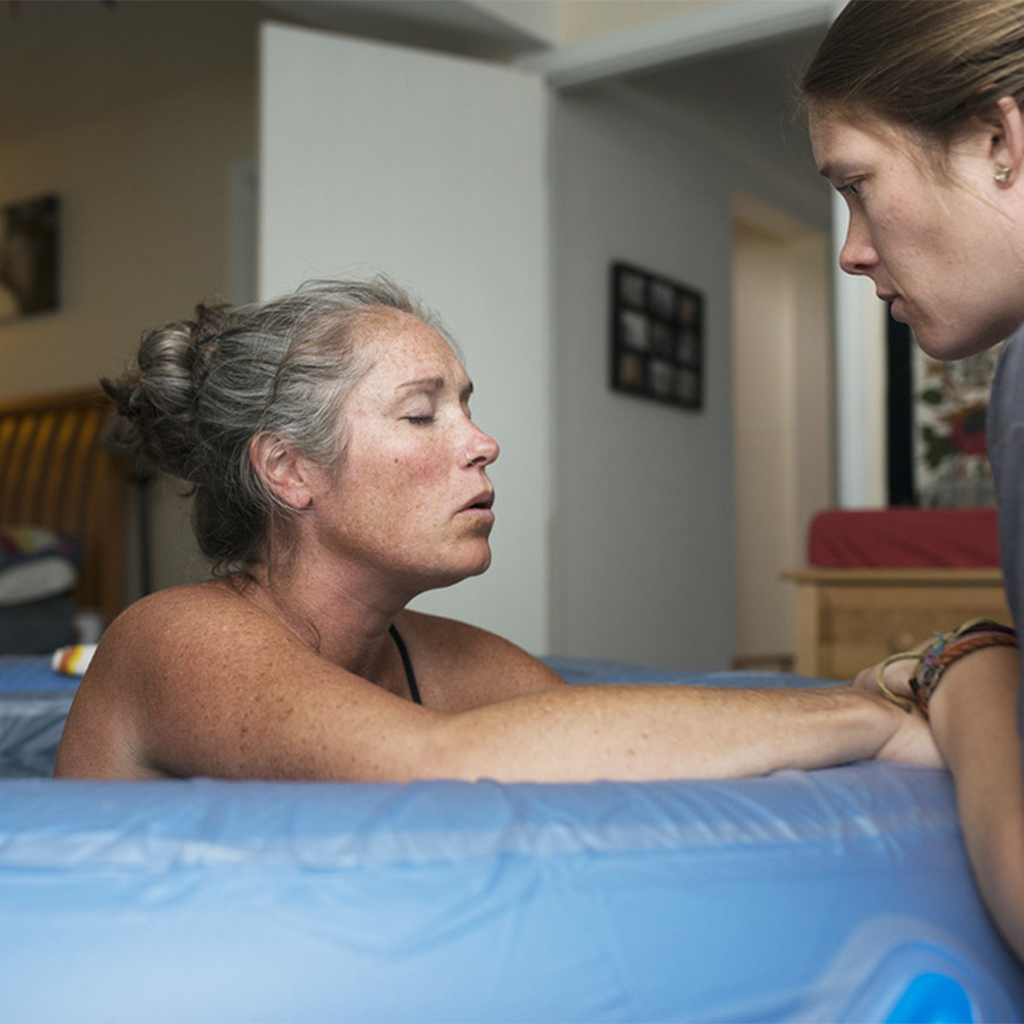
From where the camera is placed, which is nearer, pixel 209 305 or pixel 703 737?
pixel 703 737

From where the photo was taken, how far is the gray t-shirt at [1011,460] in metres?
0.68

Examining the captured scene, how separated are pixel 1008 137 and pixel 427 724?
1.81 feet

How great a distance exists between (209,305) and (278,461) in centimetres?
25

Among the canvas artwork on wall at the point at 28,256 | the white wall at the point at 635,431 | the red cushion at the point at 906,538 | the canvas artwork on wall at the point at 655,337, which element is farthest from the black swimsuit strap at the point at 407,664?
the canvas artwork on wall at the point at 28,256

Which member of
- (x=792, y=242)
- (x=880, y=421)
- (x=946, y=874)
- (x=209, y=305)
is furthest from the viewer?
(x=792, y=242)

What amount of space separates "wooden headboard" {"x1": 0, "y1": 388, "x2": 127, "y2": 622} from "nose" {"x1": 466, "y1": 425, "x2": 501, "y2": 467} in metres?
4.71

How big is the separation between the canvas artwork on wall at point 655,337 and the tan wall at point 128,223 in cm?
182

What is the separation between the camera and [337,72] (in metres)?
3.97

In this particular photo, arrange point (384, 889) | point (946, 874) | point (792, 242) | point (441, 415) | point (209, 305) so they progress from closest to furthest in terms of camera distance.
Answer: point (384, 889)
point (946, 874)
point (441, 415)
point (209, 305)
point (792, 242)

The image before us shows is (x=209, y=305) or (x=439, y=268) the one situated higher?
(x=439, y=268)

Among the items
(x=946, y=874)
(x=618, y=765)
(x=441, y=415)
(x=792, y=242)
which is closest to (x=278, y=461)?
(x=441, y=415)

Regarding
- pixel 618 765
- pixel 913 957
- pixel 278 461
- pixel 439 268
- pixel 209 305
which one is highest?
pixel 439 268

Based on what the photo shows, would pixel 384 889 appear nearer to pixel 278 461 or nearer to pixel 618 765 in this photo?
pixel 618 765

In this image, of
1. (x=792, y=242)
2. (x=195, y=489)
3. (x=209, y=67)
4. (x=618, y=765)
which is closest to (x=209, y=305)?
(x=195, y=489)
